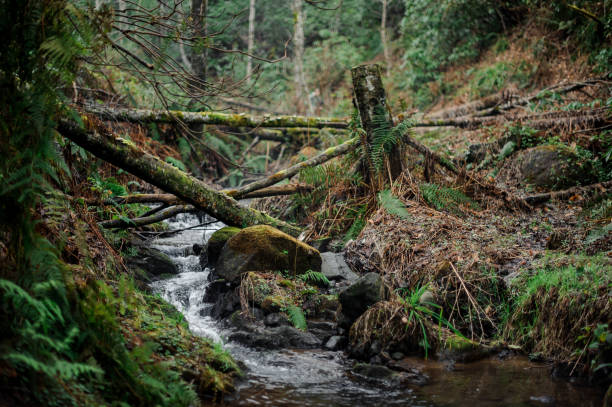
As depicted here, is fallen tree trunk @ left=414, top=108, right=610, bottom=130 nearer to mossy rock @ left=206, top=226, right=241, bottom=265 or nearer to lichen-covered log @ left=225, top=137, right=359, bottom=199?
lichen-covered log @ left=225, top=137, right=359, bottom=199

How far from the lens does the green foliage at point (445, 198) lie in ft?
20.2

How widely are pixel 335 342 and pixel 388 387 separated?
85cm

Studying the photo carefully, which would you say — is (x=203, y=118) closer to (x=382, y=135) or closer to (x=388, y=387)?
(x=382, y=135)

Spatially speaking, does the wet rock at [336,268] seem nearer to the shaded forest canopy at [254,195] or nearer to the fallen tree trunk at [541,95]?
the shaded forest canopy at [254,195]

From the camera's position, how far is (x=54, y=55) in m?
2.33

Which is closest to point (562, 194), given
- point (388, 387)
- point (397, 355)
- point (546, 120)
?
point (546, 120)

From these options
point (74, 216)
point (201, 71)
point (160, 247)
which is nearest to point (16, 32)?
point (74, 216)

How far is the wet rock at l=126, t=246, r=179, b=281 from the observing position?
220 inches

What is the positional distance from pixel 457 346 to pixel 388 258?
4.86ft

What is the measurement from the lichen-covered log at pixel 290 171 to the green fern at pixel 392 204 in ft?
3.67

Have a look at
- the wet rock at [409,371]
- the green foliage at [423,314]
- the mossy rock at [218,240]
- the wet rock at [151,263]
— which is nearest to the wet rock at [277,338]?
the wet rock at [409,371]

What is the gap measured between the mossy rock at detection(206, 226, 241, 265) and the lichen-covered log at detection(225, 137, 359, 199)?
1.87ft

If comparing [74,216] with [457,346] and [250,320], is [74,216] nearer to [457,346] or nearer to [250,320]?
[250,320]

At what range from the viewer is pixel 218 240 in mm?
5816
